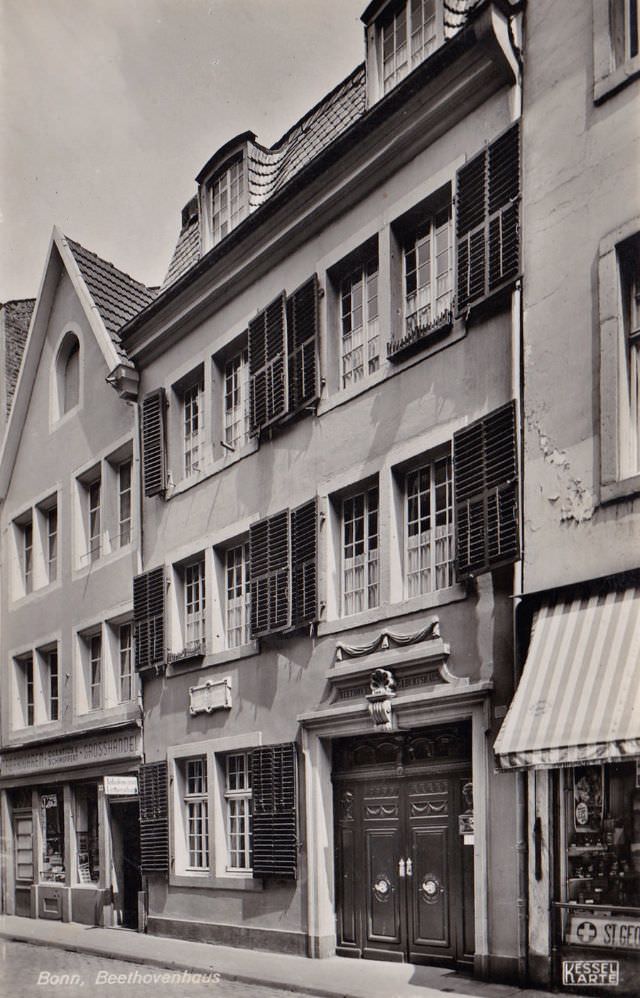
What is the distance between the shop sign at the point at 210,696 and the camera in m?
15.6

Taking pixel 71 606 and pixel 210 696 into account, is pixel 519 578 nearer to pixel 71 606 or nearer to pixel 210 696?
pixel 210 696

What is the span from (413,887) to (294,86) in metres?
8.56

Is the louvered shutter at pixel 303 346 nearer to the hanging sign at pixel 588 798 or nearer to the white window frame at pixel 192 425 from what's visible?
the white window frame at pixel 192 425

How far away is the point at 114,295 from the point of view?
1931 cm

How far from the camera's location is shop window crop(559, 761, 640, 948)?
9.58 meters

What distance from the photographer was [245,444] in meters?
15.6

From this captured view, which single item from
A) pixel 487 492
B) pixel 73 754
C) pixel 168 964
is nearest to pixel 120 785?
pixel 73 754

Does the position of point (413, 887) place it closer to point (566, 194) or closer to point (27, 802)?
point (566, 194)

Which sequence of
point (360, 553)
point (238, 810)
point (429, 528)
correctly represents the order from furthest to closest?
1. point (238, 810)
2. point (360, 553)
3. point (429, 528)

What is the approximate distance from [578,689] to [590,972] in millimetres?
2427

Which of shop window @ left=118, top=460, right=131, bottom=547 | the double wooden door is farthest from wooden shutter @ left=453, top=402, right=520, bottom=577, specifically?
shop window @ left=118, top=460, right=131, bottom=547

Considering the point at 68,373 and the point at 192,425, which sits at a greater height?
the point at 68,373

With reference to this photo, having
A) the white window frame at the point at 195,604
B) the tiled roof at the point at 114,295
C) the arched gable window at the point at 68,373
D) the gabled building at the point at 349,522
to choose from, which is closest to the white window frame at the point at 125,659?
the gabled building at the point at 349,522

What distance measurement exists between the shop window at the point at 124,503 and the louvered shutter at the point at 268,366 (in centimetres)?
430
